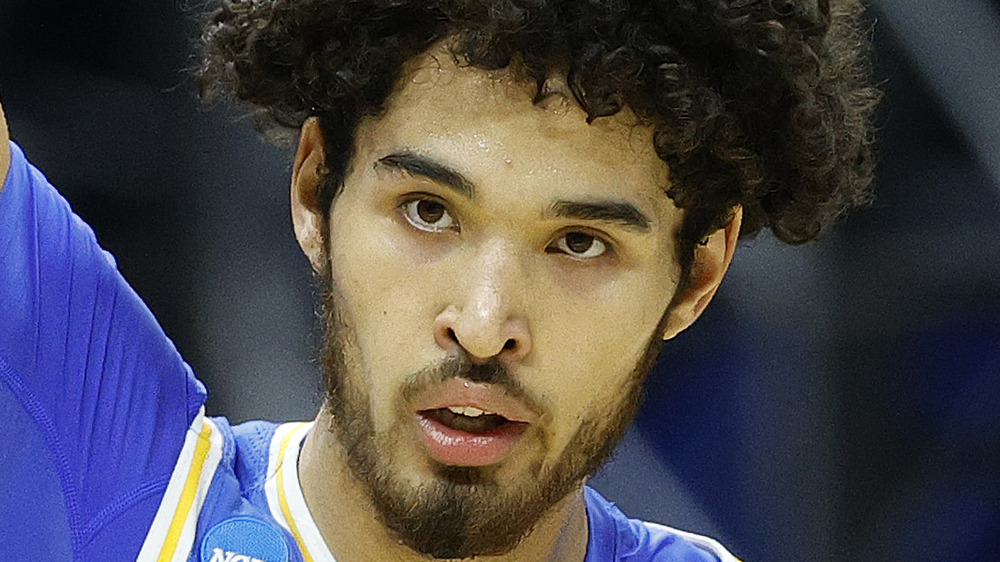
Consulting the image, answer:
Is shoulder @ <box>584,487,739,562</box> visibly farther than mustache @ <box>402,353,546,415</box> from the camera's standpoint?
Yes

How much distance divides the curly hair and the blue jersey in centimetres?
21

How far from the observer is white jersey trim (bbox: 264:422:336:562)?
132 cm

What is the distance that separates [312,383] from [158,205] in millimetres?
351

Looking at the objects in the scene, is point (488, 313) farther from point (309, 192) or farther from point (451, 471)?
point (309, 192)

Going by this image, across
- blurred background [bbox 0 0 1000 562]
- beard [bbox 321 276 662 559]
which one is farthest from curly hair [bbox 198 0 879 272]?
blurred background [bbox 0 0 1000 562]

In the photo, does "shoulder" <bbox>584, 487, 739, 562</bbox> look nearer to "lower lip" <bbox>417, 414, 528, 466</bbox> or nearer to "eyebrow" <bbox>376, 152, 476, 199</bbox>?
"lower lip" <bbox>417, 414, 528, 466</bbox>

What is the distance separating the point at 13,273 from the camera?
119cm

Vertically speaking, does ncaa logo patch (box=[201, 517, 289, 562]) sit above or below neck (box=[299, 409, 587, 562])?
above

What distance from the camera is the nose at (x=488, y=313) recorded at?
3.83 ft

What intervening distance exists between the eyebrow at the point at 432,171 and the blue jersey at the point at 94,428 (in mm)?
256

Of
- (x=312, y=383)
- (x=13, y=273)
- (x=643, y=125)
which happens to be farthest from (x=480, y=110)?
(x=312, y=383)

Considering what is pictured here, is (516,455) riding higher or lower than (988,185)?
higher

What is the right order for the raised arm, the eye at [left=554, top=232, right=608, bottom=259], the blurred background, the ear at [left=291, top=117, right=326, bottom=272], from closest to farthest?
the raised arm → the eye at [left=554, top=232, right=608, bottom=259] → the ear at [left=291, top=117, right=326, bottom=272] → the blurred background

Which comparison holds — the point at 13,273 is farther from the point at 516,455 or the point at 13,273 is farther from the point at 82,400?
the point at 516,455
